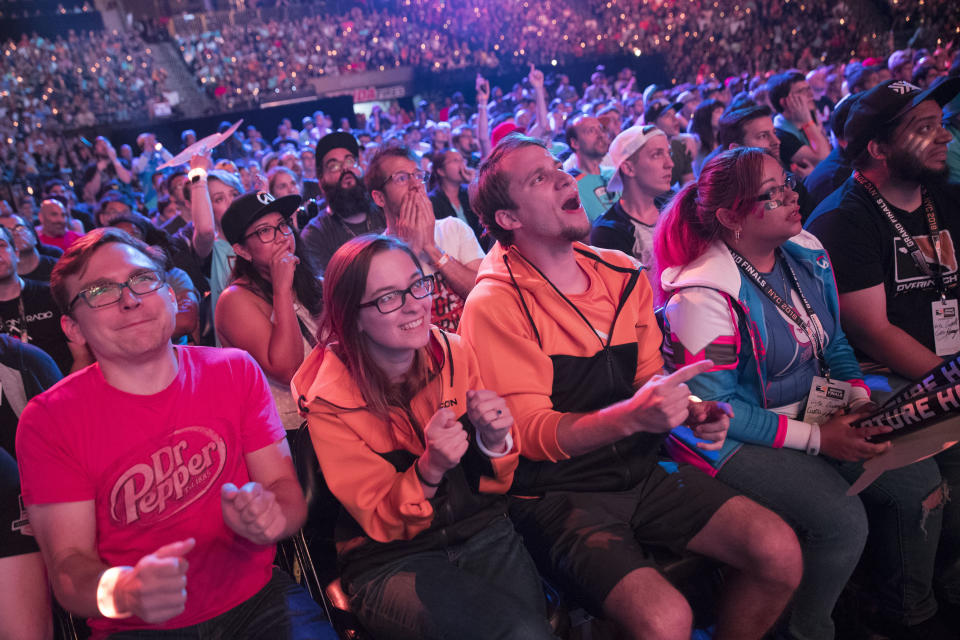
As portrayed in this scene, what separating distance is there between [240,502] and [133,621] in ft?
1.71

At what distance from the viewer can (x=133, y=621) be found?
164 cm

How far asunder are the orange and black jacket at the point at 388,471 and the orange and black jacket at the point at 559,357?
0.45 ft

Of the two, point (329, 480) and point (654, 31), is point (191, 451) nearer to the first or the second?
point (329, 480)

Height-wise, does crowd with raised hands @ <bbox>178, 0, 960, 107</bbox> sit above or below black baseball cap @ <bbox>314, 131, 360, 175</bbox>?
above

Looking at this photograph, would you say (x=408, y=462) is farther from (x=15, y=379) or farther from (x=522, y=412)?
(x=15, y=379)

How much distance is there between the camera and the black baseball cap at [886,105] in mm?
2695

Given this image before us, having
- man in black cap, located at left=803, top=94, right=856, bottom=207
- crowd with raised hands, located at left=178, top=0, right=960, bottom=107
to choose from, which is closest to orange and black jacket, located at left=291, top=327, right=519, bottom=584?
man in black cap, located at left=803, top=94, right=856, bottom=207

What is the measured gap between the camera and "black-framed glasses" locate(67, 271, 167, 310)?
1676 millimetres

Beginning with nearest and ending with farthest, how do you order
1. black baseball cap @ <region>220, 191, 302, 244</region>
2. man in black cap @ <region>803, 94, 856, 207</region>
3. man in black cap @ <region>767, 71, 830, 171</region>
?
black baseball cap @ <region>220, 191, 302, 244</region> → man in black cap @ <region>803, 94, 856, 207</region> → man in black cap @ <region>767, 71, 830, 171</region>

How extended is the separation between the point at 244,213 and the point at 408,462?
142cm

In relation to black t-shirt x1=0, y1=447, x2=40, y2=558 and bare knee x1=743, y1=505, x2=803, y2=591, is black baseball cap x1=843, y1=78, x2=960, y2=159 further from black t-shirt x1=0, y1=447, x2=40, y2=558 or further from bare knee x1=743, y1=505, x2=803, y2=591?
black t-shirt x1=0, y1=447, x2=40, y2=558

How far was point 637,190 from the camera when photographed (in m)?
3.59

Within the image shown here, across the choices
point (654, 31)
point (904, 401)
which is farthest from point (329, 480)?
point (654, 31)

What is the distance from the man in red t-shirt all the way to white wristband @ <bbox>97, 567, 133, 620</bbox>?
13 cm
